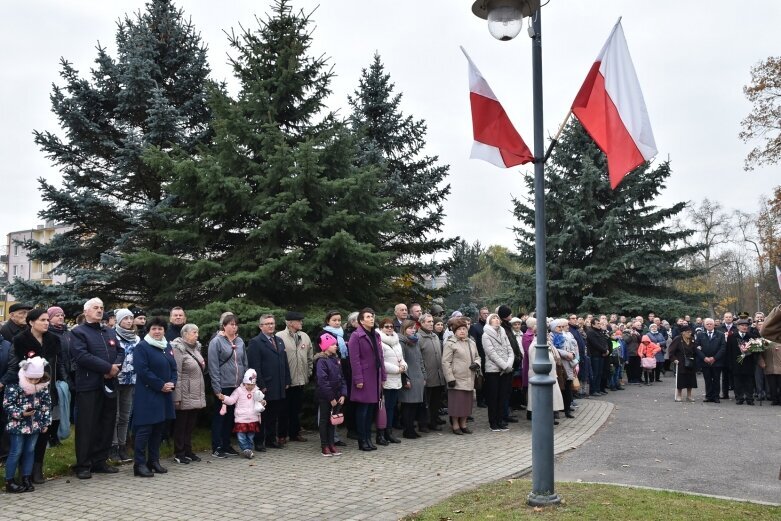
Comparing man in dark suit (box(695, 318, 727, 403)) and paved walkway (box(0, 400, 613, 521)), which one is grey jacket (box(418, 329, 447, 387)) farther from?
man in dark suit (box(695, 318, 727, 403))

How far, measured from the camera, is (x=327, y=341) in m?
11.1

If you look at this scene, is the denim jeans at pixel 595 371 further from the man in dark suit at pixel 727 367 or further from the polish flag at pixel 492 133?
the polish flag at pixel 492 133

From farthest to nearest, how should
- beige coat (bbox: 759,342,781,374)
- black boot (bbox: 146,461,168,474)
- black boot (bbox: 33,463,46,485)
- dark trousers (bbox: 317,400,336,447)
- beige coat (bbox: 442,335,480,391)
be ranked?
1. beige coat (bbox: 759,342,781,374)
2. beige coat (bbox: 442,335,480,391)
3. dark trousers (bbox: 317,400,336,447)
4. black boot (bbox: 146,461,168,474)
5. black boot (bbox: 33,463,46,485)

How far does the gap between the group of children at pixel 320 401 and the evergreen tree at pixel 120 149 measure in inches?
183

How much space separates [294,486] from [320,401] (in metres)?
2.40

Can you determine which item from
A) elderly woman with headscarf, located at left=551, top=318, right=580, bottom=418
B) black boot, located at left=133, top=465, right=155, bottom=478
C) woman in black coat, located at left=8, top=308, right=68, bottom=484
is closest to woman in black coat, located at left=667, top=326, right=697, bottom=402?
elderly woman with headscarf, located at left=551, top=318, right=580, bottom=418

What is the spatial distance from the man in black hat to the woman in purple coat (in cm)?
470

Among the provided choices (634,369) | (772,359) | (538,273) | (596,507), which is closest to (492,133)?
(538,273)

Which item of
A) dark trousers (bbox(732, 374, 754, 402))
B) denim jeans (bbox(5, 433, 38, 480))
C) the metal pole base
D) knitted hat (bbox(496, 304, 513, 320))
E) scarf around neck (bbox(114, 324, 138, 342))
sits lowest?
the metal pole base

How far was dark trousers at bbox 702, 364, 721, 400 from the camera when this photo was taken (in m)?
17.5

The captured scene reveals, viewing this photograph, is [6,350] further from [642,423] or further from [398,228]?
[642,423]

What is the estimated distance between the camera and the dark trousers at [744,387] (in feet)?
56.0

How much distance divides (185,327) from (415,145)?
12.4m

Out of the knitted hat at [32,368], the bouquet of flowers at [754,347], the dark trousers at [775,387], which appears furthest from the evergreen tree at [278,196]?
the dark trousers at [775,387]
